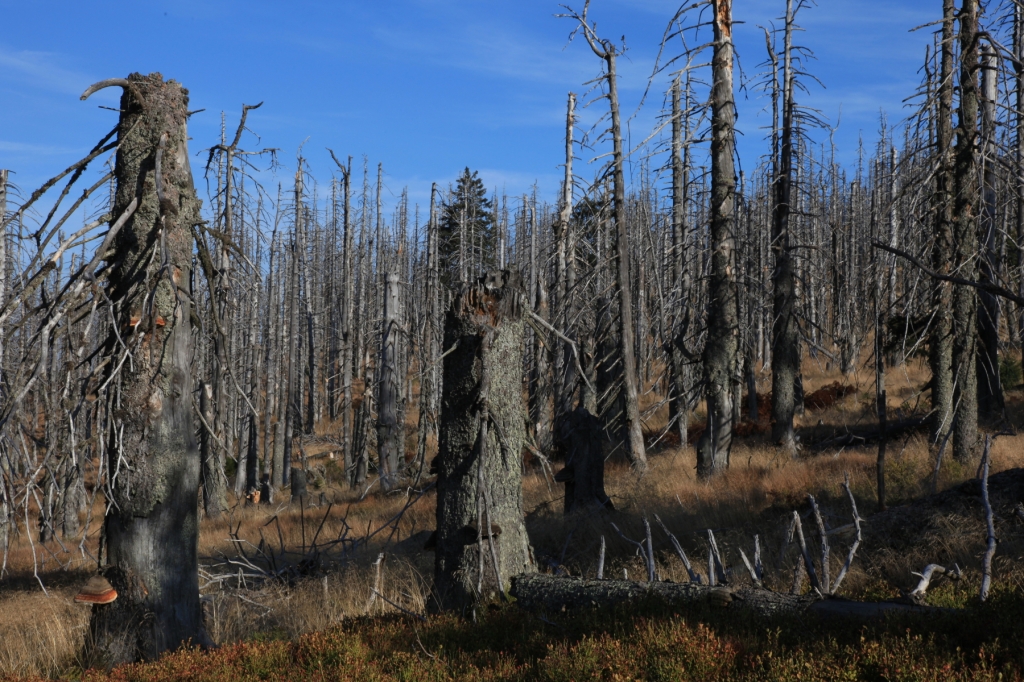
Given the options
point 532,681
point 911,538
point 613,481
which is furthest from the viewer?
point 613,481

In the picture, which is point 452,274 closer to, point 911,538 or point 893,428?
point 893,428

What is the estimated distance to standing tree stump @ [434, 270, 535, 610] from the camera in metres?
5.49

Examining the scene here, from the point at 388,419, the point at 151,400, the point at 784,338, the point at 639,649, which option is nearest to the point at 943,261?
the point at 784,338

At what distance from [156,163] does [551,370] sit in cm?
1189

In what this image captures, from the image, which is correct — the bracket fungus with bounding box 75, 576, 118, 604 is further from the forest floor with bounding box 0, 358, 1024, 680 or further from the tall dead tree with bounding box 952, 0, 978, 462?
the tall dead tree with bounding box 952, 0, 978, 462

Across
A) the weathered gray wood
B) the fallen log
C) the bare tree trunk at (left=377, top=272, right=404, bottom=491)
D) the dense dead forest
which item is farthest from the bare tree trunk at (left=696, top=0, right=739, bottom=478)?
the bare tree trunk at (left=377, top=272, right=404, bottom=491)

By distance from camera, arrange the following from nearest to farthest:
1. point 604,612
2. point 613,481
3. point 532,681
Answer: point 532,681 → point 604,612 → point 613,481

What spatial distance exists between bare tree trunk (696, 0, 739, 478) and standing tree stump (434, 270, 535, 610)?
6815mm

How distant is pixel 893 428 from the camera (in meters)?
15.6

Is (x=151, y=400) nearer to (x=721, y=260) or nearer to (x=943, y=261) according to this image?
(x=721, y=260)

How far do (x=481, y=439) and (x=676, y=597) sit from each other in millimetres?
1727

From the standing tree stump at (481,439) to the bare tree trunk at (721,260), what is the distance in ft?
22.4

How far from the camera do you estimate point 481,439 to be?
545 cm

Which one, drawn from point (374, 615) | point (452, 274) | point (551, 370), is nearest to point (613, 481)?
point (551, 370)
